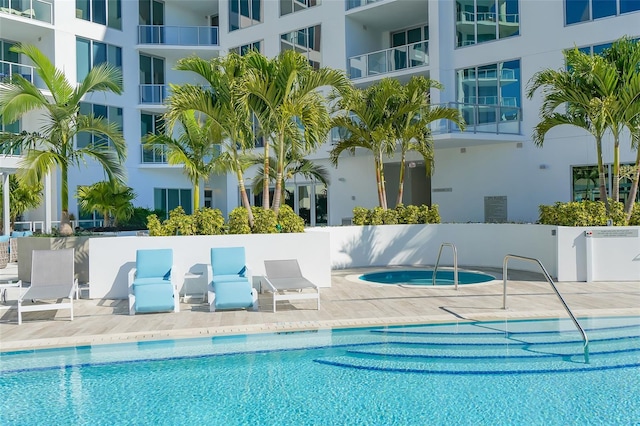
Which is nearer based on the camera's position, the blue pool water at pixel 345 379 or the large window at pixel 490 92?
the blue pool water at pixel 345 379

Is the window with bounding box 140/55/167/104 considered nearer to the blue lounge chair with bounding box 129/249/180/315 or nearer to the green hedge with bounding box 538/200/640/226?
the blue lounge chair with bounding box 129/249/180/315

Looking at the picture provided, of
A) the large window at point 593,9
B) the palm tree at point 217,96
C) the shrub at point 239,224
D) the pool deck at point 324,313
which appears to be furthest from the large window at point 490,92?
the shrub at point 239,224

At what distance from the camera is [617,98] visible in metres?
12.0

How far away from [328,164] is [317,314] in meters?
14.6

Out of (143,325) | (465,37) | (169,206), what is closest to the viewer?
(143,325)

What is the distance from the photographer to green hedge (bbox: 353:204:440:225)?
1584 cm

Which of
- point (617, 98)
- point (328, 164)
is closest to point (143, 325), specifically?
point (617, 98)

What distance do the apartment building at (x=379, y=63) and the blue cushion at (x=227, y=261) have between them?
974 centimetres

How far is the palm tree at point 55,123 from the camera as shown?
452 inches

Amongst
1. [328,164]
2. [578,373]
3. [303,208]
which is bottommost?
[578,373]

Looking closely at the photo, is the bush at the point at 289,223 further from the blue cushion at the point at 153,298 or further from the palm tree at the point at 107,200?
the palm tree at the point at 107,200

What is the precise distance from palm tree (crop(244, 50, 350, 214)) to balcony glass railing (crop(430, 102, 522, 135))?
655 cm

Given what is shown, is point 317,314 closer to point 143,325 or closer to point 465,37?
point 143,325

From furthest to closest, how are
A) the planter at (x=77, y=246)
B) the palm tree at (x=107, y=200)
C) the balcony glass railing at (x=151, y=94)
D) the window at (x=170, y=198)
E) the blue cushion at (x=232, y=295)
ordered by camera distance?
1. the window at (x=170, y=198)
2. the balcony glass railing at (x=151, y=94)
3. the palm tree at (x=107, y=200)
4. the planter at (x=77, y=246)
5. the blue cushion at (x=232, y=295)
